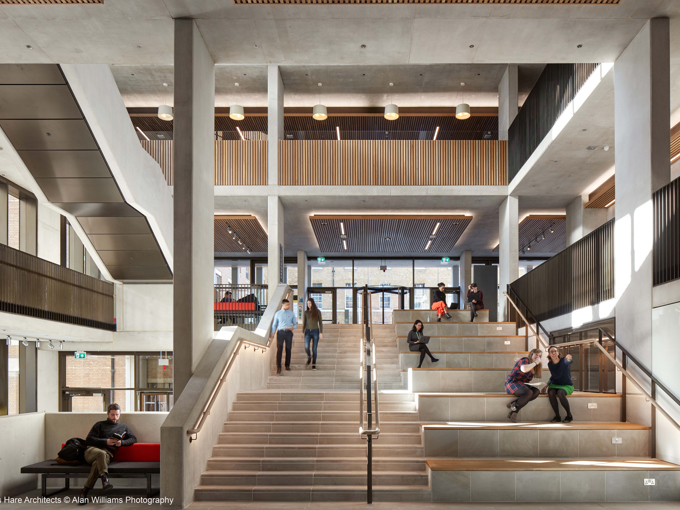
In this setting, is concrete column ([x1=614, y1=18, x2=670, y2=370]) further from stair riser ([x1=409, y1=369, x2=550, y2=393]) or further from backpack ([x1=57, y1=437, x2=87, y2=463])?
backpack ([x1=57, y1=437, x2=87, y2=463])

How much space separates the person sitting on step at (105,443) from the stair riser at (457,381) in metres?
4.12

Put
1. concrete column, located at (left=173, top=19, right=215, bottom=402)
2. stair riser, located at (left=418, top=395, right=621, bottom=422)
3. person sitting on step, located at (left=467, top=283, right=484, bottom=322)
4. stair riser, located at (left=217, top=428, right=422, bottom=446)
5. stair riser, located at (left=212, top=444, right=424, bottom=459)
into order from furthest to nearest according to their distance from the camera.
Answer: person sitting on step, located at (left=467, top=283, right=484, bottom=322) → stair riser, located at (left=418, top=395, right=621, bottom=422) → stair riser, located at (left=217, top=428, right=422, bottom=446) → concrete column, located at (left=173, top=19, right=215, bottom=402) → stair riser, located at (left=212, top=444, right=424, bottom=459)

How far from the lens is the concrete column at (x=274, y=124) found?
15.5m

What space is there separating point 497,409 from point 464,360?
2750 millimetres

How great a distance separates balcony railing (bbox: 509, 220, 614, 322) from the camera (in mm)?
A: 9273

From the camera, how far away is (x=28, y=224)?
1401cm

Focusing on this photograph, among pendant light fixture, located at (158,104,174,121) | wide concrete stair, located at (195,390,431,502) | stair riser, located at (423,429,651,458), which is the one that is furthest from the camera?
pendant light fixture, located at (158,104,174,121)

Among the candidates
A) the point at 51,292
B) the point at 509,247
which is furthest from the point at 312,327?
the point at 509,247

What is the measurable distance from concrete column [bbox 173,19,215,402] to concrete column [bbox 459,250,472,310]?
16.3 meters

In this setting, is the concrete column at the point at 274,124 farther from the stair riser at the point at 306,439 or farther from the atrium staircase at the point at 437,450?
the stair riser at the point at 306,439

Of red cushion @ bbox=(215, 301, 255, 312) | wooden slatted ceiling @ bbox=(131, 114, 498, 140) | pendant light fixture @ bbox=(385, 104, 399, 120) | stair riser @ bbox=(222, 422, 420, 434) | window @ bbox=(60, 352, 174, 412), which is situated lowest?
window @ bbox=(60, 352, 174, 412)

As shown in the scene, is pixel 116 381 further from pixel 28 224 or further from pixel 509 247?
pixel 509 247

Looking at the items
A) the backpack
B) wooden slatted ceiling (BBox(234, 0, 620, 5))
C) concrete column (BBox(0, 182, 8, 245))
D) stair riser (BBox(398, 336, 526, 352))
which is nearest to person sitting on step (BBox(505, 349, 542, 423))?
stair riser (BBox(398, 336, 526, 352))

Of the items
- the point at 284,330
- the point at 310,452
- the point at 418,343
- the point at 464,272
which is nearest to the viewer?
the point at 310,452
